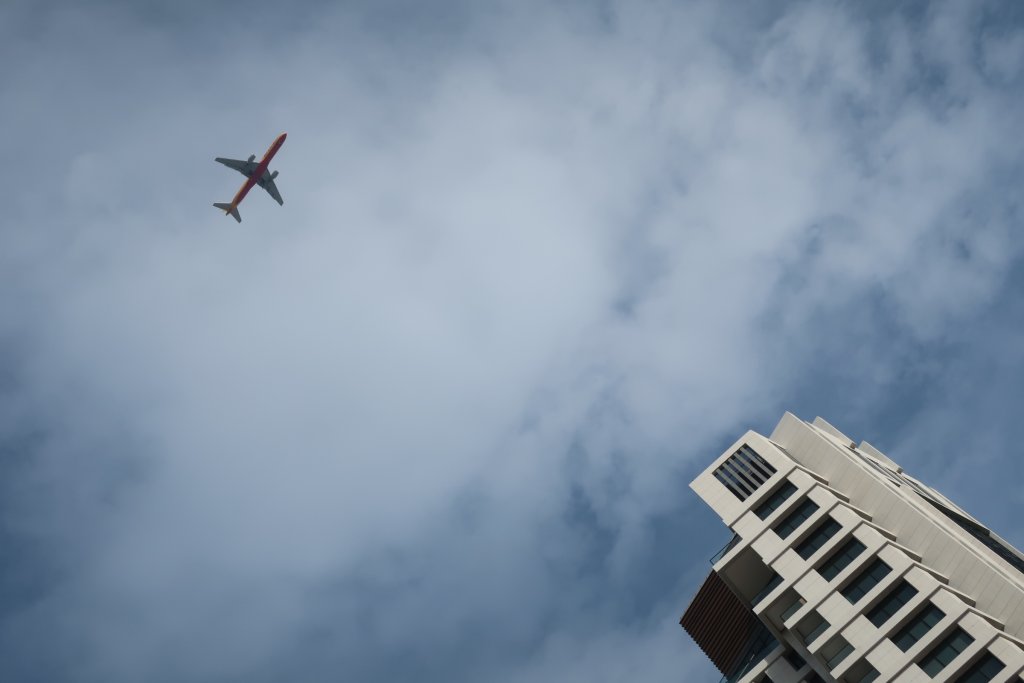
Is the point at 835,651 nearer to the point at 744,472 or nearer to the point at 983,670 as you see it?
the point at 983,670

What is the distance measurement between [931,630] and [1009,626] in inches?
198

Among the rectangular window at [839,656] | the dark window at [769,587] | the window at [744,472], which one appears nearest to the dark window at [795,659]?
the dark window at [769,587]

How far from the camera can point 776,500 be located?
56.5m

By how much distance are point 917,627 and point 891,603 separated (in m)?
2.08

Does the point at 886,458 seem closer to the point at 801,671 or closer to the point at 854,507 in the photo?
the point at 854,507

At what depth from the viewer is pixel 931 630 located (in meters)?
44.9

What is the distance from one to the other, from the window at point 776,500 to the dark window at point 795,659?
389 inches

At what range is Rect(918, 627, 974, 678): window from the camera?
144 feet

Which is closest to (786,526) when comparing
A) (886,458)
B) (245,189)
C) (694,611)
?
(694,611)

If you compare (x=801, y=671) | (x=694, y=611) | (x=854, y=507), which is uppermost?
(x=694, y=611)

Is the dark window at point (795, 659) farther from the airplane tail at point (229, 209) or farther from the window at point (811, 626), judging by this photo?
the airplane tail at point (229, 209)

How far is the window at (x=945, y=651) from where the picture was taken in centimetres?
4400

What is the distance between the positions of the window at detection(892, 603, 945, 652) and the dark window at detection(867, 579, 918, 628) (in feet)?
3.40

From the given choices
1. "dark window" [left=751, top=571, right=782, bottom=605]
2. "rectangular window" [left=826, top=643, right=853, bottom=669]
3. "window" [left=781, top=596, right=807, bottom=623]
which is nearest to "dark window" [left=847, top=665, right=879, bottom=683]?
"rectangular window" [left=826, top=643, right=853, bottom=669]
